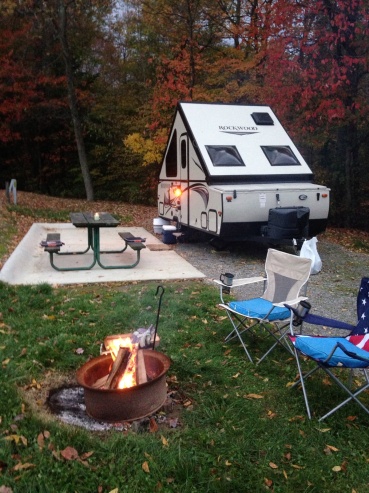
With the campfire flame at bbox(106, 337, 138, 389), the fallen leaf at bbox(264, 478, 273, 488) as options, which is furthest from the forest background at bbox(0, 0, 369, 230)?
the fallen leaf at bbox(264, 478, 273, 488)

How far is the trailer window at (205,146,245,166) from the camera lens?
8.66 metres

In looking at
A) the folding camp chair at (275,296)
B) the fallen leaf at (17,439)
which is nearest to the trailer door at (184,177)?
the folding camp chair at (275,296)

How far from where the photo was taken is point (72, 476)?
268cm

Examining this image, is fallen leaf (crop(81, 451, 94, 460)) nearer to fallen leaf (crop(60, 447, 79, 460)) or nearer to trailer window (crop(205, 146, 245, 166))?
fallen leaf (crop(60, 447, 79, 460))

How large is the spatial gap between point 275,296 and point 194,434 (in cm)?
203

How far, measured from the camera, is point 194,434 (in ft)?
10.2

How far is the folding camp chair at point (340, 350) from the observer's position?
3258 millimetres

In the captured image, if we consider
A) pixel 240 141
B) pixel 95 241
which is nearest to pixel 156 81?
pixel 240 141

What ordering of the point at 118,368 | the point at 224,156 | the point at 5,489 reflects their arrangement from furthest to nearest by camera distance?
the point at 224,156 → the point at 118,368 → the point at 5,489

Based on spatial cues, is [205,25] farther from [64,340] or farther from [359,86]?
[64,340]

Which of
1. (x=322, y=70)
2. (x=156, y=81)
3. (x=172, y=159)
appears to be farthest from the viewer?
(x=156, y=81)

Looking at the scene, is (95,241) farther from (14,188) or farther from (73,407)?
(14,188)

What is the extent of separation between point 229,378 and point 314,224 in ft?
17.8

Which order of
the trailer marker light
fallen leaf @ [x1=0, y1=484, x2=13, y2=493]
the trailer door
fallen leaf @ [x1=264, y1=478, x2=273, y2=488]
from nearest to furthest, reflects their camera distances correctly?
fallen leaf @ [x1=0, y1=484, x2=13, y2=493] → fallen leaf @ [x1=264, y1=478, x2=273, y2=488] → the trailer door → the trailer marker light
